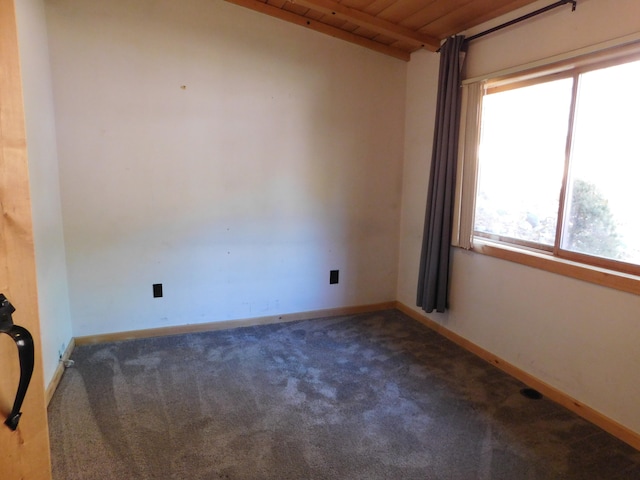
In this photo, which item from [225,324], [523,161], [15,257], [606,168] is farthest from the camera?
[225,324]

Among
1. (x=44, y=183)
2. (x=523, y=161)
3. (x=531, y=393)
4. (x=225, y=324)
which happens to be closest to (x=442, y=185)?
(x=523, y=161)

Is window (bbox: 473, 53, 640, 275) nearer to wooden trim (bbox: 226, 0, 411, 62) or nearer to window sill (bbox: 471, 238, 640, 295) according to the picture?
window sill (bbox: 471, 238, 640, 295)

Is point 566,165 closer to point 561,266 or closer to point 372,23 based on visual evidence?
point 561,266

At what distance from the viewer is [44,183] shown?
2.50 metres

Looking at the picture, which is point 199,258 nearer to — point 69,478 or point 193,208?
point 193,208

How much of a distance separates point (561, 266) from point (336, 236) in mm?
1851

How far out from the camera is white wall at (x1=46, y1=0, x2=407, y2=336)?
2896mm

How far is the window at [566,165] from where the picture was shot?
7.00 feet

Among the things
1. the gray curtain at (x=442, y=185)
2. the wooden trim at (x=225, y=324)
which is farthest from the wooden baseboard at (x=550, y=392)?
the wooden trim at (x=225, y=324)

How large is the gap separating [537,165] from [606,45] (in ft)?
2.50

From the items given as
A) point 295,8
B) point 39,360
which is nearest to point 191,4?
point 295,8

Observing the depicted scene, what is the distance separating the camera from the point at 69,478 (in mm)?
1750

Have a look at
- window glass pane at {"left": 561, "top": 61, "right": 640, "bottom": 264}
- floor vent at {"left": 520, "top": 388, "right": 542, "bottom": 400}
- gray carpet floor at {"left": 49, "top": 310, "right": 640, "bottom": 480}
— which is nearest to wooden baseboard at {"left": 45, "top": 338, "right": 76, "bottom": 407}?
gray carpet floor at {"left": 49, "top": 310, "right": 640, "bottom": 480}

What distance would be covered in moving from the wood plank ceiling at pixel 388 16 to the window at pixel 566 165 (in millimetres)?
518
